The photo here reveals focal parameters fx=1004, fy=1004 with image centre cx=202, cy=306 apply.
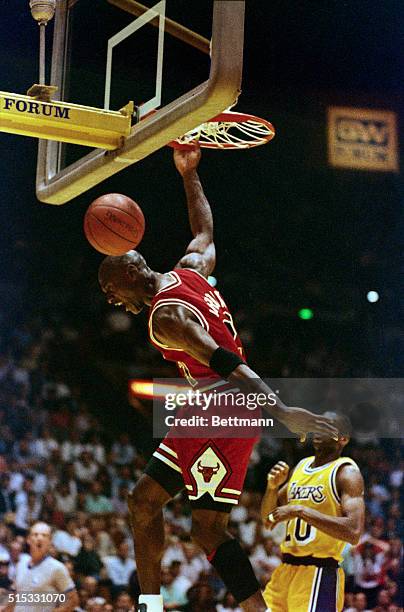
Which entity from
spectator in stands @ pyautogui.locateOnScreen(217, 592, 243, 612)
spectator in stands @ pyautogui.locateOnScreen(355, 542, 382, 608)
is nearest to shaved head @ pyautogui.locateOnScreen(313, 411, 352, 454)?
spectator in stands @ pyautogui.locateOnScreen(217, 592, 243, 612)

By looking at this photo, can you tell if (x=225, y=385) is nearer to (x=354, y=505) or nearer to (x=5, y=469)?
(x=354, y=505)

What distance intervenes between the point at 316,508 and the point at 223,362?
1284mm

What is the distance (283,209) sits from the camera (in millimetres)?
10297

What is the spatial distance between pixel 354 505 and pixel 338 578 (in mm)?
440

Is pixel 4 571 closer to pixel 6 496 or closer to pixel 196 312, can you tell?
pixel 6 496

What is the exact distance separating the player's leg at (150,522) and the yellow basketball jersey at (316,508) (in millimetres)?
853

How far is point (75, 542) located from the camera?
8.28 m

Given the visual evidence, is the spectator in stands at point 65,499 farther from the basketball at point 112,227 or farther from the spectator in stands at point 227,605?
the basketball at point 112,227

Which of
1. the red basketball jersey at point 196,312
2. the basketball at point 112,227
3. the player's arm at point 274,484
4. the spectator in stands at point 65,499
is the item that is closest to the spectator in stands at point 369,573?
the spectator in stands at point 65,499

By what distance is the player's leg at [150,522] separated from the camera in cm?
506

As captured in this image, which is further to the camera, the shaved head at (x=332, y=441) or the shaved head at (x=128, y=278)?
the shaved head at (x=332, y=441)

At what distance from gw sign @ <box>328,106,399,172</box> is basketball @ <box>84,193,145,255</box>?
5091mm

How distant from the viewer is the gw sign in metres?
10.0

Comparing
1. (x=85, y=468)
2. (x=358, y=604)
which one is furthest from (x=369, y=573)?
(x=85, y=468)
